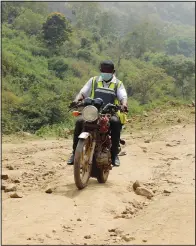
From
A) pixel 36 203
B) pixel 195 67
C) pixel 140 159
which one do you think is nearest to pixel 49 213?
pixel 36 203

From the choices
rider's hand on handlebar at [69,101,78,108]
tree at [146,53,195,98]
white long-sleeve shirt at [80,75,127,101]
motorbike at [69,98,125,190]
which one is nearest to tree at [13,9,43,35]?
tree at [146,53,195,98]

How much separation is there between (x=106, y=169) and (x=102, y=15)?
176 feet

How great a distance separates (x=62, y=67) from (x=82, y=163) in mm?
26232

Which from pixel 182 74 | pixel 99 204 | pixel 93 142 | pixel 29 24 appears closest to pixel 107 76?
pixel 93 142

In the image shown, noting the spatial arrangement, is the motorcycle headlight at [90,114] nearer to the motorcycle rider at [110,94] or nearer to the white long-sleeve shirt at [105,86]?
the motorcycle rider at [110,94]

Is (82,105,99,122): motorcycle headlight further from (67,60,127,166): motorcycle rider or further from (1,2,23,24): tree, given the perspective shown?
(1,2,23,24): tree

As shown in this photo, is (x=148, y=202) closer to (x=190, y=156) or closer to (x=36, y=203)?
(x=36, y=203)

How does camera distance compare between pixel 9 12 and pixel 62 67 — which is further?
pixel 9 12

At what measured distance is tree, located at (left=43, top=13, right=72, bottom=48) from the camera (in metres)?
33.4

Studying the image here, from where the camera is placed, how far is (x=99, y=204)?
410 centimetres

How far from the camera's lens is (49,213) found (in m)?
3.71

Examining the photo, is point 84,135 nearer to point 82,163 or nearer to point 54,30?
point 82,163

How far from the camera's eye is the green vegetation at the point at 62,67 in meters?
12.7

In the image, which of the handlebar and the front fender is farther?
the handlebar
